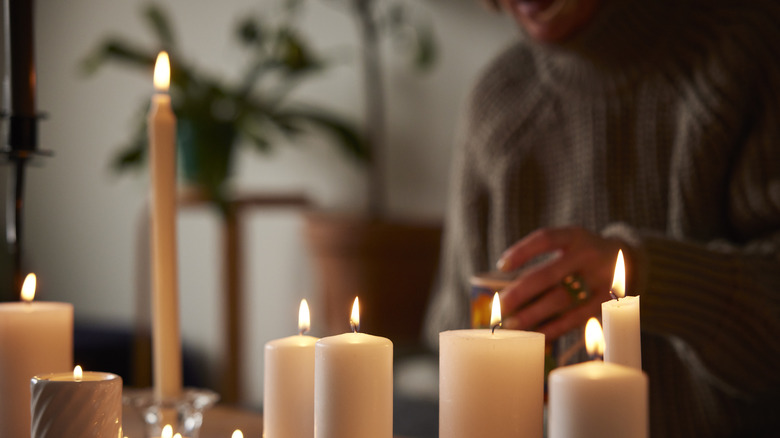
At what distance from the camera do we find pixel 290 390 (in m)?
Result: 0.45

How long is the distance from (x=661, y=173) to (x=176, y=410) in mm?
709

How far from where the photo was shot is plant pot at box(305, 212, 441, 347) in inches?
64.5

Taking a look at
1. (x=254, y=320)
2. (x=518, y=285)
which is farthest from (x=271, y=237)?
(x=518, y=285)

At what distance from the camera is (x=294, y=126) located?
1.96 meters

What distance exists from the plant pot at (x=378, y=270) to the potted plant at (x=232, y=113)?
12.5 inches

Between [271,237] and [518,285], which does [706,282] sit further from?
[271,237]

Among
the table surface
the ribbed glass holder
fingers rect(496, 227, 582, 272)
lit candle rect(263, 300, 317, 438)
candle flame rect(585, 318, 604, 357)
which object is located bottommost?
the table surface

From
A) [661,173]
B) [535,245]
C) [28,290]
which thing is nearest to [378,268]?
[661,173]

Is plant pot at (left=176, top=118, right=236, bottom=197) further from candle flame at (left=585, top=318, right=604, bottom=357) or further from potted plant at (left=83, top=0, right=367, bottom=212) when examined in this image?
candle flame at (left=585, top=318, right=604, bottom=357)

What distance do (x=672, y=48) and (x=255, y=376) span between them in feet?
5.67

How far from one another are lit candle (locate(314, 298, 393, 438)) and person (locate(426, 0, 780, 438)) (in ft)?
1.26

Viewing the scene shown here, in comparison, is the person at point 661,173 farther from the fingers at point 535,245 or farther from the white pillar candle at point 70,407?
the white pillar candle at point 70,407

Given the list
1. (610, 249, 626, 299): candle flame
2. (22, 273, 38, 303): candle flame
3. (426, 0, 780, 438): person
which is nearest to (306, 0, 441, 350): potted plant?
(426, 0, 780, 438): person

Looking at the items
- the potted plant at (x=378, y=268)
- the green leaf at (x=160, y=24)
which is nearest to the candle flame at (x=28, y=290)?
the potted plant at (x=378, y=268)
